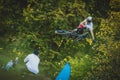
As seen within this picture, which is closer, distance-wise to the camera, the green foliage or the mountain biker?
the mountain biker

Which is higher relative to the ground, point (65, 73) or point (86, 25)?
point (86, 25)

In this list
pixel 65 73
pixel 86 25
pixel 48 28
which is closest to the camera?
pixel 65 73

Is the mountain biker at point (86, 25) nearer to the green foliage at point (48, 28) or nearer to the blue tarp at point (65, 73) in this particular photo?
the green foliage at point (48, 28)

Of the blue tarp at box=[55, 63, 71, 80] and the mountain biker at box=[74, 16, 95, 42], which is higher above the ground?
the mountain biker at box=[74, 16, 95, 42]

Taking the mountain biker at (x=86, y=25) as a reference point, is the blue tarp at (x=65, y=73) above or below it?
below

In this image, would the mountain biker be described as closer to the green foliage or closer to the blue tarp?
the green foliage

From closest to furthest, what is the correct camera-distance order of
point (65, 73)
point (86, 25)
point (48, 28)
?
point (65, 73), point (86, 25), point (48, 28)

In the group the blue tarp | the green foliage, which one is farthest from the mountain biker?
the blue tarp

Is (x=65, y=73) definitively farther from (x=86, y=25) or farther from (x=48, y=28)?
(x=48, y=28)

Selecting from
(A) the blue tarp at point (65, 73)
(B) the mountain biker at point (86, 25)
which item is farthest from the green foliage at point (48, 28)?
(A) the blue tarp at point (65, 73)

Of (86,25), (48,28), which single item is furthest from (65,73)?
(48,28)

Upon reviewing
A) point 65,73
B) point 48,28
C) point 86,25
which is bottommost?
point 65,73

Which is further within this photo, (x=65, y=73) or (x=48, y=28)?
(x=48, y=28)

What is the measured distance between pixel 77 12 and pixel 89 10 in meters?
0.92
